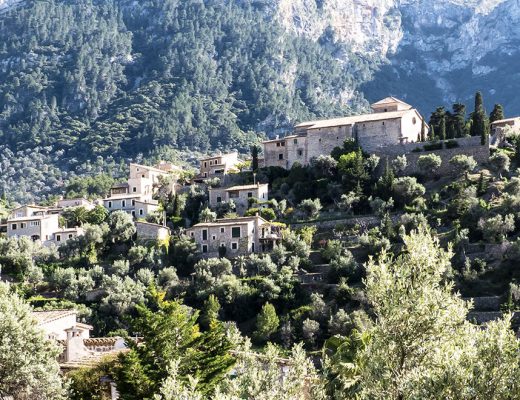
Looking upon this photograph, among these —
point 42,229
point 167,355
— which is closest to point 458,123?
point 42,229

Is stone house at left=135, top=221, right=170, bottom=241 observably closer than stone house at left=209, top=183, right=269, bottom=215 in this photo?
Yes

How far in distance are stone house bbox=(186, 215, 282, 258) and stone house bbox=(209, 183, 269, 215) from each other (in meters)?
7.36

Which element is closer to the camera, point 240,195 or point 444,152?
point 444,152

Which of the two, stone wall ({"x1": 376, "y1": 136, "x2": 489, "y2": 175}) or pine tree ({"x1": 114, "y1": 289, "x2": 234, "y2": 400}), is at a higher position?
stone wall ({"x1": 376, "y1": 136, "x2": 489, "y2": 175})

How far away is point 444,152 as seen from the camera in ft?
269

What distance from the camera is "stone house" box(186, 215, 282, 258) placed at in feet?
251

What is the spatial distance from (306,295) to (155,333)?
3117 centimetres

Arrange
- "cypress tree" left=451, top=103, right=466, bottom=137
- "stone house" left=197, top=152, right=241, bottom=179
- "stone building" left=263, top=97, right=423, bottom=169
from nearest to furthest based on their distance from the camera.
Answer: "cypress tree" left=451, top=103, right=466, bottom=137 < "stone building" left=263, top=97, right=423, bottom=169 < "stone house" left=197, top=152, right=241, bottom=179

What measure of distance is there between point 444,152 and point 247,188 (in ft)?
61.0

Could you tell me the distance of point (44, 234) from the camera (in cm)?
8644

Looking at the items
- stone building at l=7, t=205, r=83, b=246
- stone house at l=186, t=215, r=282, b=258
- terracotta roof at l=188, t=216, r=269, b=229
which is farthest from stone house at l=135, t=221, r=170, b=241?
stone building at l=7, t=205, r=83, b=246

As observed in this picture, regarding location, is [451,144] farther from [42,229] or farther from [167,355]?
[167,355]

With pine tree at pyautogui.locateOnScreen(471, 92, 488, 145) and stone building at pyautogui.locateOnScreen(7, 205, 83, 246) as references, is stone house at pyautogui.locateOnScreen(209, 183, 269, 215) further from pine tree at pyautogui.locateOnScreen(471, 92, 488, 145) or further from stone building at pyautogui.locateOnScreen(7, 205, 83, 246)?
pine tree at pyautogui.locateOnScreen(471, 92, 488, 145)

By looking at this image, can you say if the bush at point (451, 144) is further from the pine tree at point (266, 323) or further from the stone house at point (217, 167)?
the pine tree at point (266, 323)
